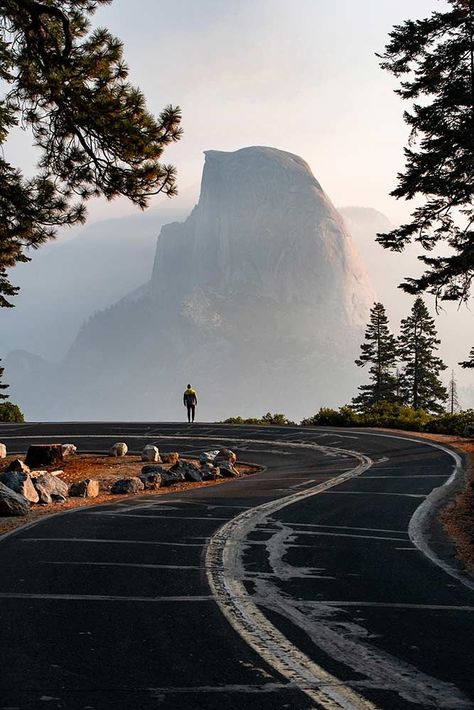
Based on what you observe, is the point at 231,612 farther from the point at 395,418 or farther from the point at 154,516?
the point at 395,418

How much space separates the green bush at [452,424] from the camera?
29277 mm

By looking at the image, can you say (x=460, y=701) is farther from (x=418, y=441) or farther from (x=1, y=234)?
(x=418, y=441)

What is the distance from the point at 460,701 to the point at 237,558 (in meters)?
3.99

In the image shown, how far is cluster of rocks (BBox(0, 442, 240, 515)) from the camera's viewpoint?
1193cm

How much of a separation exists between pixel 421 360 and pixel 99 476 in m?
43.2

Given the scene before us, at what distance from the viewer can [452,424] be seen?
30.4 meters

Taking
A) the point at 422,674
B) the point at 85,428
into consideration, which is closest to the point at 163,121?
the point at 422,674

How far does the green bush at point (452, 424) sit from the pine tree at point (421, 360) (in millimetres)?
25563

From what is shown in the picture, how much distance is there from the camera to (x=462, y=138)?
23828 millimetres

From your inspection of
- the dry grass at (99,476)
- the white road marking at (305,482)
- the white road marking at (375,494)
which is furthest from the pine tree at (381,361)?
the white road marking at (375,494)

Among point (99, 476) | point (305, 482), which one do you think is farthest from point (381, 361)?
point (305, 482)

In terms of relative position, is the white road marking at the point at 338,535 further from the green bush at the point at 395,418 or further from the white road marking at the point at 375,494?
the green bush at the point at 395,418

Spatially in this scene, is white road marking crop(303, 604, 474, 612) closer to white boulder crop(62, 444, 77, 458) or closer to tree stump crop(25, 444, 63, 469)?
tree stump crop(25, 444, 63, 469)

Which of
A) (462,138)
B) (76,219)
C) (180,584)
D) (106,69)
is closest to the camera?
(180,584)
